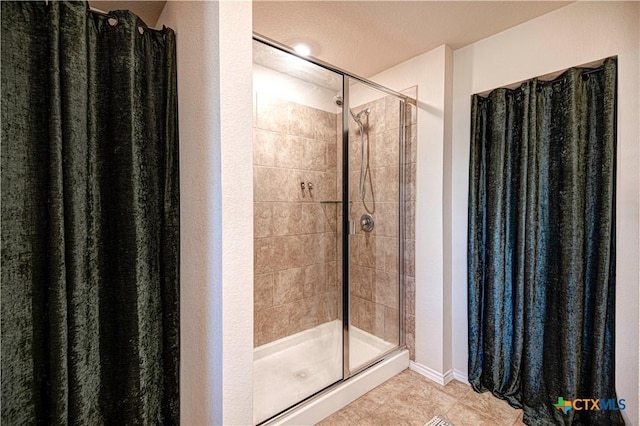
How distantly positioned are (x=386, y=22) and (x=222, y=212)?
5.33 ft

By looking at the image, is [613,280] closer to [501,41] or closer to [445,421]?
[445,421]

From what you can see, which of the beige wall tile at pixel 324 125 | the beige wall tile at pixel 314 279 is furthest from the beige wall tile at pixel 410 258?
the beige wall tile at pixel 324 125

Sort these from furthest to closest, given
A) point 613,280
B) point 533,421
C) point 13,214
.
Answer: point 533,421
point 613,280
point 13,214

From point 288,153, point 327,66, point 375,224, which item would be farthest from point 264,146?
point 375,224

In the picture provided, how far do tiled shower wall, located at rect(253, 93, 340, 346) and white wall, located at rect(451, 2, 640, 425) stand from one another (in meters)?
1.06

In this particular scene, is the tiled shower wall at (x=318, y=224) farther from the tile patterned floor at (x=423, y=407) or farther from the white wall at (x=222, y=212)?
the white wall at (x=222, y=212)

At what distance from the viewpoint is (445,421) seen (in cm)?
172

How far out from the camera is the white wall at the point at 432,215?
2094 millimetres

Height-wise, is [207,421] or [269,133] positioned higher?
[269,133]

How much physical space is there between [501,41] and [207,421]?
2.62m

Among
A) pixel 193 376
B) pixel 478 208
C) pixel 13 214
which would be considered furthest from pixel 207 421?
pixel 478 208

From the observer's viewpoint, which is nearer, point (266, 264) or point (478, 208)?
point (478, 208)

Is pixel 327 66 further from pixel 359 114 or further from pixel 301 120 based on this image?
pixel 301 120

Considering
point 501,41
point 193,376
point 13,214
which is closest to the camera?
point 13,214
